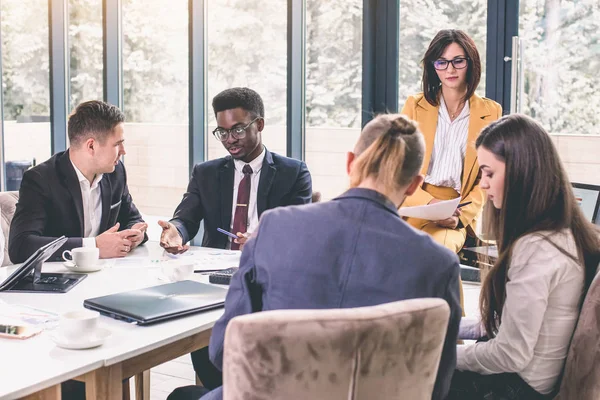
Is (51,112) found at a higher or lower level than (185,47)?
lower

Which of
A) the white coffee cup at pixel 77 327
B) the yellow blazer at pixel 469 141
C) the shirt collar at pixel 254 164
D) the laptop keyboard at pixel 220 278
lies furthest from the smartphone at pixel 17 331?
the yellow blazer at pixel 469 141

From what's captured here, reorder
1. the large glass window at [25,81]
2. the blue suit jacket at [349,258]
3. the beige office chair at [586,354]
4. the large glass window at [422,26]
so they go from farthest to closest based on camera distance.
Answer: the large glass window at [25,81], the large glass window at [422,26], the beige office chair at [586,354], the blue suit jacket at [349,258]

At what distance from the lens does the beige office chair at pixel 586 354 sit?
160 centimetres

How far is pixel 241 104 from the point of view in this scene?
3107 mm

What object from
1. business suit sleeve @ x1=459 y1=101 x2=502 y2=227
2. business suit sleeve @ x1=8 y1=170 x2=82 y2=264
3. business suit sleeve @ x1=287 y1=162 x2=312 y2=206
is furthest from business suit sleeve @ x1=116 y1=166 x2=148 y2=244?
business suit sleeve @ x1=459 y1=101 x2=502 y2=227

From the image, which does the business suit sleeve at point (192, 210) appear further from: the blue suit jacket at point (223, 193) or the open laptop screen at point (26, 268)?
the open laptop screen at point (26, 268)

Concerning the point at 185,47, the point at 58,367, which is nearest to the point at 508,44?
the point at 185,47

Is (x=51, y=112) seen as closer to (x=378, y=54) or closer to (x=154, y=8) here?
(x=154, y=8)

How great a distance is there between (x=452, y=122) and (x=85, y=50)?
131 inches

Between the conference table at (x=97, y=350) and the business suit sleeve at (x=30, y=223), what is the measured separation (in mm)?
437

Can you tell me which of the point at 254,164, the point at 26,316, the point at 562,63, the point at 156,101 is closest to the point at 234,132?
the point at 254,164

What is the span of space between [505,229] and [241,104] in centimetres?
157

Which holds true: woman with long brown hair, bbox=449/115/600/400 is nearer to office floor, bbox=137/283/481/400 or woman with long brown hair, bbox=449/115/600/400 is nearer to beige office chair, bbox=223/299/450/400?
beige office chair, bbox=223/299/450/400

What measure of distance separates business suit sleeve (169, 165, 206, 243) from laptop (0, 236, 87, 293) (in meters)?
0.80
